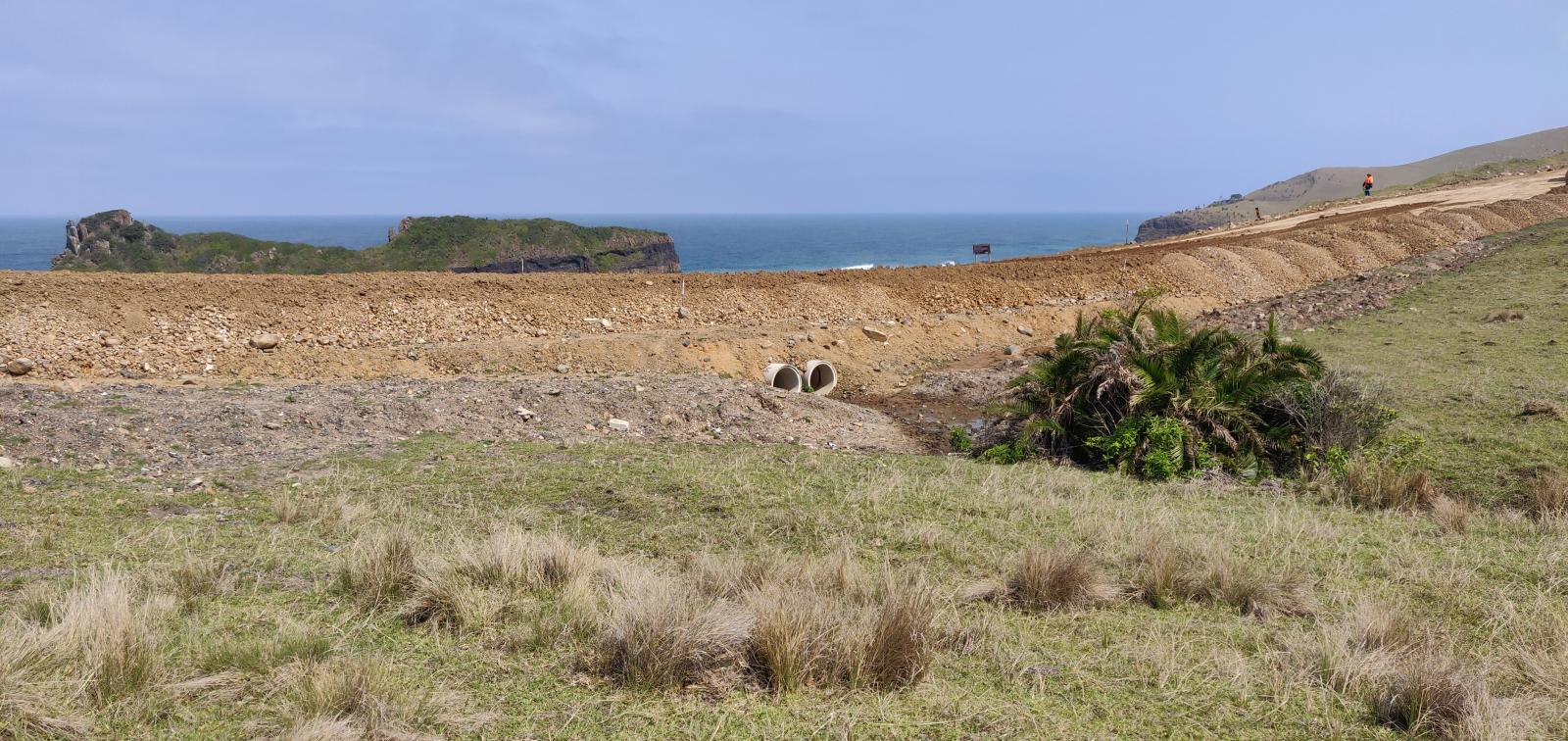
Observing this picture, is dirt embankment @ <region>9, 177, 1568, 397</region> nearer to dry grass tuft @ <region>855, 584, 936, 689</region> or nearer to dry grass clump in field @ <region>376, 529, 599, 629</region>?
dry grass clump in field @ <region>376, 529, 599, 629</region>

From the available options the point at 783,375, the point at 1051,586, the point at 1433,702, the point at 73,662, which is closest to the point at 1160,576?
the point at 1051,586

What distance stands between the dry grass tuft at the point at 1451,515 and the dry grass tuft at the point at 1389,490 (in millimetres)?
226

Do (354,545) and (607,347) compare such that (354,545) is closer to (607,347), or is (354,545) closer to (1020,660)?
(1020,660)

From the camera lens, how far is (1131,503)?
795 cm

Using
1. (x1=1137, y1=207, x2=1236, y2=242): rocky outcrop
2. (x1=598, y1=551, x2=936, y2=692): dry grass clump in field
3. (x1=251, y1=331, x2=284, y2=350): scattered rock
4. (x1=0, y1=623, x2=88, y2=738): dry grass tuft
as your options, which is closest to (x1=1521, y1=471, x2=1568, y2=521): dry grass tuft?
(x1=598, y1=551, x2=936, y2=692): dry grass clump in field

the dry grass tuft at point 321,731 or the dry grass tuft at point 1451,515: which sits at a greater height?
the dry grass tuft at point 321,731

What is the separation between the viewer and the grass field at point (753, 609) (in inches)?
155

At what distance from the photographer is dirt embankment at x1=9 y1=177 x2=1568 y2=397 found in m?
15.0

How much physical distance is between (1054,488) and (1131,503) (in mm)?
854

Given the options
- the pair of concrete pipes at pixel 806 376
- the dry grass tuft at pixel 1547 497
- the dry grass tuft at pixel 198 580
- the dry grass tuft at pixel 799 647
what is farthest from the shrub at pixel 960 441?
the dry grass tuft at pixel 198 580

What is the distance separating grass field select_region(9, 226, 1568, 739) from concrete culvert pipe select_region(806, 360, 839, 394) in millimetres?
8273

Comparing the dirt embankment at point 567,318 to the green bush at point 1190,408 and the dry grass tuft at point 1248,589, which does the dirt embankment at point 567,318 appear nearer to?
the green bush at point 1190,408

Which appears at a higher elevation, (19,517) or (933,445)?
(19,517)

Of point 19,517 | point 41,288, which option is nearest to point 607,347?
point 41,288
